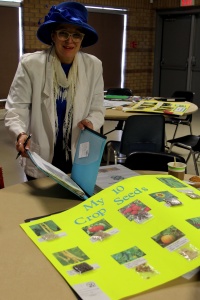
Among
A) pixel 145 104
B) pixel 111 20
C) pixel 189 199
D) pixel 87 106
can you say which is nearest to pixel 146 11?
pixel 111 20

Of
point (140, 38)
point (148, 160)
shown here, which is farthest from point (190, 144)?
point (140, 38)

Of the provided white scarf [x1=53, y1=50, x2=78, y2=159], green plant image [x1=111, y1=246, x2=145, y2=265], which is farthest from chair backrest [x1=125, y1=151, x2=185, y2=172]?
green plant image [x1=111, y1=246, x2=145, y2=265]

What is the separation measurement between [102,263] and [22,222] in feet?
1.29

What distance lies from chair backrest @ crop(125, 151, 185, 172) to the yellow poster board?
2.40 ft

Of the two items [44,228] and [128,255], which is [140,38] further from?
[128,255]

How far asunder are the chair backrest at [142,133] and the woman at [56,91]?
105 cm

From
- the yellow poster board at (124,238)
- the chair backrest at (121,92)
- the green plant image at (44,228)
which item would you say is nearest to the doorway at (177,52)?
the chair backrest at (121,92)

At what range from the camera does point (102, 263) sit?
3.53 feet

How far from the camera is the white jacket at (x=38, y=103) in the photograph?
1.79 metres

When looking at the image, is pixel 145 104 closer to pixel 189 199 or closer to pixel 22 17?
pixel 189 199

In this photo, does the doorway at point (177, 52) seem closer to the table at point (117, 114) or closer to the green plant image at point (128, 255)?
the table at point (117, 114)

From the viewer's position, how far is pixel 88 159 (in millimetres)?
1558

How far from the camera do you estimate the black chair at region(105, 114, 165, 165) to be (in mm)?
2971

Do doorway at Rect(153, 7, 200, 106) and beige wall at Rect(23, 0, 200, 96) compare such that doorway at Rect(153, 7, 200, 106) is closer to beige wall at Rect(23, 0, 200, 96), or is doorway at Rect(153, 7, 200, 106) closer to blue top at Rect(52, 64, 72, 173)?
beige wall at Rect(23, 0, 200, 96)
